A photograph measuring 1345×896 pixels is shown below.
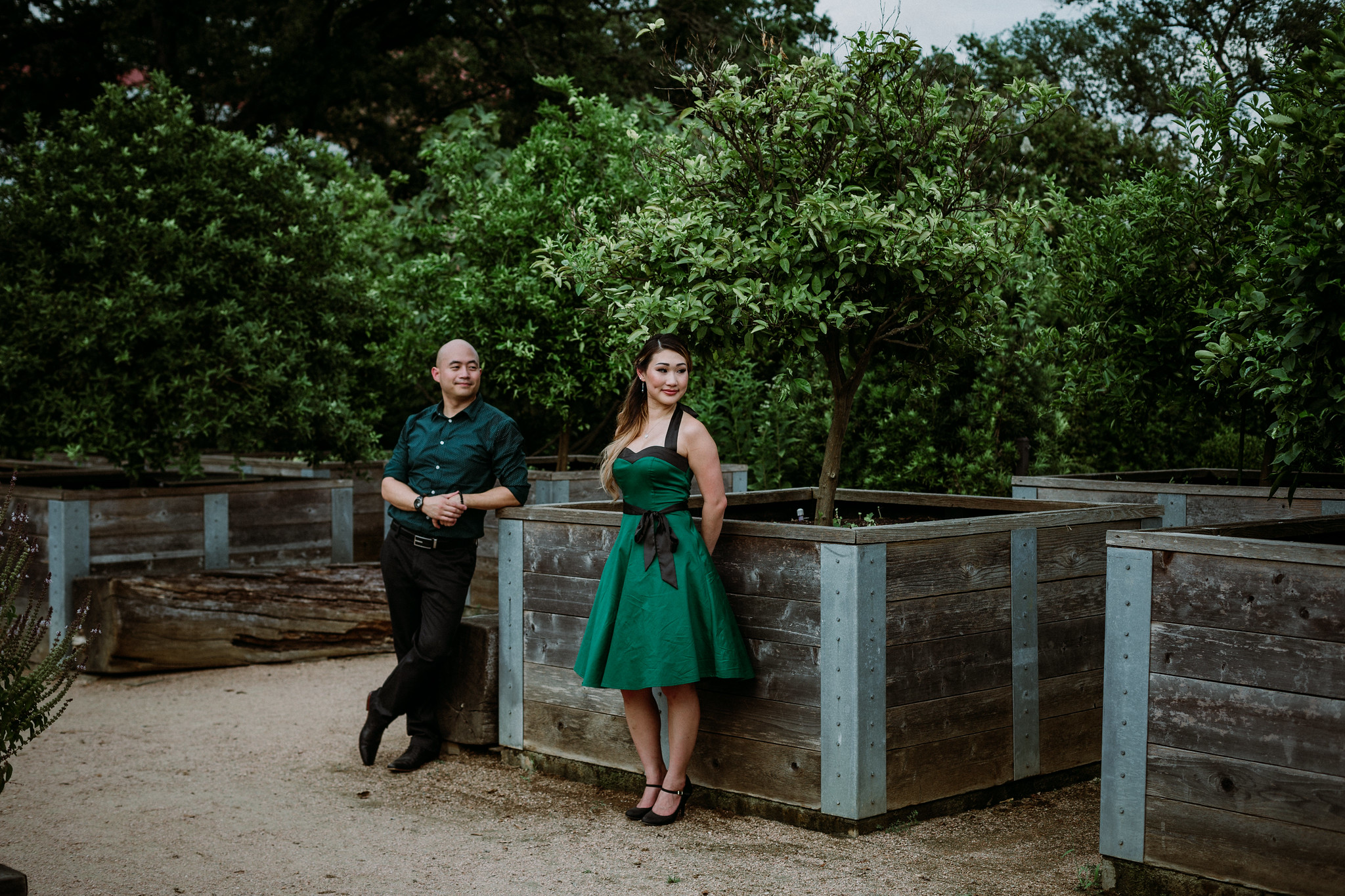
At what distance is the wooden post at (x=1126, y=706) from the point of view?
13.0ft

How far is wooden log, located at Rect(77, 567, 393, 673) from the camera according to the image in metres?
8.00

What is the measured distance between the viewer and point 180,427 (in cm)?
854

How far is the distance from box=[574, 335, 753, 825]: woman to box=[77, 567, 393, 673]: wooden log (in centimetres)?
412

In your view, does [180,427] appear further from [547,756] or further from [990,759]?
[990,759]

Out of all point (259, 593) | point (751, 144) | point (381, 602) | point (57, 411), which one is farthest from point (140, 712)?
point (751, 144)

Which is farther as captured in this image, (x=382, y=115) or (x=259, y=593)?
(x=382, y=115)

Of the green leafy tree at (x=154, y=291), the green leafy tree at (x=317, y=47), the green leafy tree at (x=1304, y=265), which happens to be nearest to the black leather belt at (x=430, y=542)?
the green leafy tree at (x=154, y=291)

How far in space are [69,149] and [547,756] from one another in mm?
5873

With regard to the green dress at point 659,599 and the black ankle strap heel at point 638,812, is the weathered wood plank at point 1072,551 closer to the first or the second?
the green dress at point 659,599

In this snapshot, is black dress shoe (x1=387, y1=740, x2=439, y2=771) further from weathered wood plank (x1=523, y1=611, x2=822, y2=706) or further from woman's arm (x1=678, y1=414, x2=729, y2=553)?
woman's arm (x1=678, y1=414, x2=729, y2=553)

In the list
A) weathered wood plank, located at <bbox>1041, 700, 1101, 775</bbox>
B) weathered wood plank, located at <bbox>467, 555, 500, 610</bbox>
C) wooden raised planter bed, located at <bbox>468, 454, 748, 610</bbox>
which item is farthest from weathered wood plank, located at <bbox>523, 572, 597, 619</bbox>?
weathered wood plank, located at <bbox>467, 555, 500, 610</bbox>

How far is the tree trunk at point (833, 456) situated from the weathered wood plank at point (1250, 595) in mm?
1839

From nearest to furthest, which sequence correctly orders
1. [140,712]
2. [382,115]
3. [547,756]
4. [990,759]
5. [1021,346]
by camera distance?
[990,759] < [547,756] < [140,712] < [1021,346] < [382,115]

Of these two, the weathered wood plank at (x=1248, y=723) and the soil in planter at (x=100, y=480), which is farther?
the soil in planter at (x=100, y=480)
